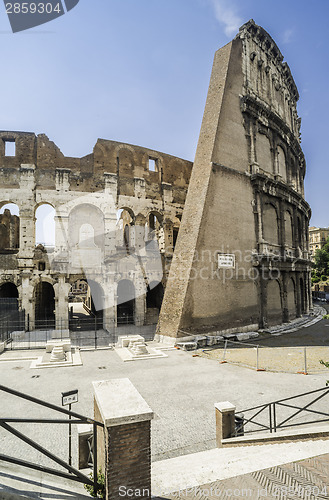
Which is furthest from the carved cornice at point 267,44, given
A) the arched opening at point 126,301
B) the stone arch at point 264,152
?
the arched opening at point 126,301

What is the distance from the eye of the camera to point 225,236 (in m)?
20.5

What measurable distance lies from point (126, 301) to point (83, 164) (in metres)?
13.5

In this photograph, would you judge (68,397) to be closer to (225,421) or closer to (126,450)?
(126,450)

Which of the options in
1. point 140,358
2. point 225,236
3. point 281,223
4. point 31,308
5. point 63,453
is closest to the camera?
point 63,453

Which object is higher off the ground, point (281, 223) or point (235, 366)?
point (281, 223)

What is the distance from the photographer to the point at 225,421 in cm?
664

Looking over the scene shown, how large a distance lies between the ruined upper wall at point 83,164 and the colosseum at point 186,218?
0.09 metres

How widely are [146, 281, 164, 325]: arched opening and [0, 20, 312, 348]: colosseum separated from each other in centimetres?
14

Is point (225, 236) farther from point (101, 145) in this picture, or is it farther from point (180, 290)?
point (101, 145)

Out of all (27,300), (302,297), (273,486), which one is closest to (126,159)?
(27,300)

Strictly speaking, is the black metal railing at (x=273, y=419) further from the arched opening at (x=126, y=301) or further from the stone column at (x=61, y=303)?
the arched opening at (x=126, y=301)

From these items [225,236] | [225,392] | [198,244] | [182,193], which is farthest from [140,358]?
[182,193]

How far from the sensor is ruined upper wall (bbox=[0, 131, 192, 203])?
75.7 ft

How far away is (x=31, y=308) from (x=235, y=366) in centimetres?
1604
